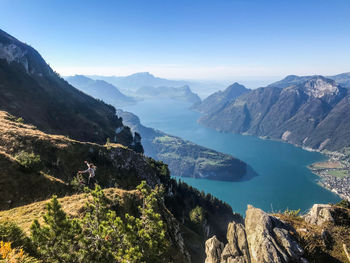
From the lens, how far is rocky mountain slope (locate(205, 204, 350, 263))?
2222 centimetres

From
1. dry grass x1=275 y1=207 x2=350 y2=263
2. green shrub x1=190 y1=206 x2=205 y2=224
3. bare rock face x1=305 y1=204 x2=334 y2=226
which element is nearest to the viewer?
dry grass x1=275 y1=207 x2=350 y2=263

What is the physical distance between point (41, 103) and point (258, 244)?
11838 cm

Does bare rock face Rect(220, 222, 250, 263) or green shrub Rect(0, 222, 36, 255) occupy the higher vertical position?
green shrub Rect(0, 222, 36, 255)

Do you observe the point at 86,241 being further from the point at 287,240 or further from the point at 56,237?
the point at 287,240

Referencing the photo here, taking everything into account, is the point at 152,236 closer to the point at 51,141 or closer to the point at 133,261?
the point at 133,261

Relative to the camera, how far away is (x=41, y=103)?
105 meters

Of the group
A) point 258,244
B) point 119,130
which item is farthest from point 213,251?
point 119,130

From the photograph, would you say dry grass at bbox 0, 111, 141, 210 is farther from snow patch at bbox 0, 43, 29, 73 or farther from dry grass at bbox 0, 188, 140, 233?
snow patch at bbox 0, 43, 29, 73

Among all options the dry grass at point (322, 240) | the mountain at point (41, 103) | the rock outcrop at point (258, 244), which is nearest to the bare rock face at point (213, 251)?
the rock outcrop at point (258, 244)

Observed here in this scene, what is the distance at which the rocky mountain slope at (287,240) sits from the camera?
2222cm

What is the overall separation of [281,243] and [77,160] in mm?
42320

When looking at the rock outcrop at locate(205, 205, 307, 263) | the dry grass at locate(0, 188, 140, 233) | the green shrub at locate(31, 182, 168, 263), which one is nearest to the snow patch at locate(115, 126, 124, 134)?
the dry grass at locate(0, 188, 140, 233)

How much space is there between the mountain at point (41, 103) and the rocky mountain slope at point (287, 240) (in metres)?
78.7

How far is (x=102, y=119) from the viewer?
431 feet
